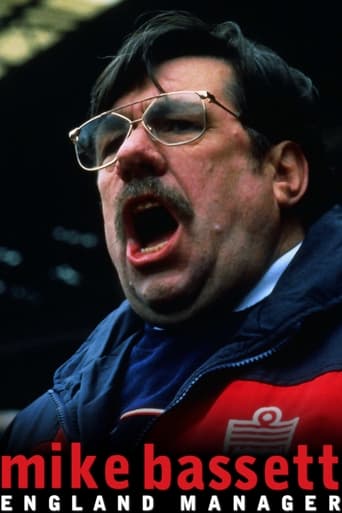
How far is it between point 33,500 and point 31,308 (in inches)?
313

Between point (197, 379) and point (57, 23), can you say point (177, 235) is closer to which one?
point (197, 379)

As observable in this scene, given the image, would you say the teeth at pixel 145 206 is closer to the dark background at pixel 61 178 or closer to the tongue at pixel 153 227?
the tongue at pixel 153 227

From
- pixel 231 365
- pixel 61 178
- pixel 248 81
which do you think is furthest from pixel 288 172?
pixel 61 178

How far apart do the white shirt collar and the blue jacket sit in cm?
8

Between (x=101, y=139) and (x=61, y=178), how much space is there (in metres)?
4.92

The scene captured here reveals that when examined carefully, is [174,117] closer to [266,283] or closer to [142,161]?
[142,161]

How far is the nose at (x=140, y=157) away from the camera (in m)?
1.50

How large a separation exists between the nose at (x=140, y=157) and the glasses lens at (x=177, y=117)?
0.03m

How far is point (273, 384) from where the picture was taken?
4.09 feet

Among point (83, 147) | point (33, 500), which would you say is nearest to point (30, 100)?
point (83, 147)

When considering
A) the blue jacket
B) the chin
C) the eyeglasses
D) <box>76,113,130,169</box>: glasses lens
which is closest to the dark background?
<box>76,113,130,169</box>: glasses lens

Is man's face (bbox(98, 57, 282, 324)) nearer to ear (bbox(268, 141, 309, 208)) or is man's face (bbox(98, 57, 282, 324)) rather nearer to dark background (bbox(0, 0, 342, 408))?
ear (bbox(268, 141, 309, 208))

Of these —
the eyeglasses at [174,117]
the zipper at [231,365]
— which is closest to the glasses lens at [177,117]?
the eyeglasses at [174,117]

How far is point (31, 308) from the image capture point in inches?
360
